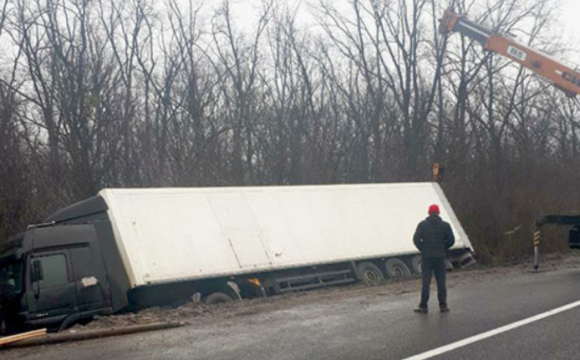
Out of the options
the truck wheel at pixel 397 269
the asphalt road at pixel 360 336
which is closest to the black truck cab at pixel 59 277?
the asphalt road at pixel 360 336

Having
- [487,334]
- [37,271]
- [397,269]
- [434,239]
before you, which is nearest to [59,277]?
[37,271]

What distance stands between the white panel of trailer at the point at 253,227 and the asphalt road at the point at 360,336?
3.08 meters

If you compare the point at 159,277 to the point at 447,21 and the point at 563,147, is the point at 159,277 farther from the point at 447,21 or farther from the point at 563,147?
the point at 563,147

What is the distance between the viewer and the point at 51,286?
13656 mm

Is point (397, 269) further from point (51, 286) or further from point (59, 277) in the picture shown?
point (51, 286)

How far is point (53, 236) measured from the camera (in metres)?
14.1

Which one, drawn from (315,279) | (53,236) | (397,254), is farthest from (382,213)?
(53,236)

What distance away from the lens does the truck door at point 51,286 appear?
13.4m

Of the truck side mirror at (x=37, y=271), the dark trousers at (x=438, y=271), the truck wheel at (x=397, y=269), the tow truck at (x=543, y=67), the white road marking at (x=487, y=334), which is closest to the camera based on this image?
the white road marking at (x=487, y=334)

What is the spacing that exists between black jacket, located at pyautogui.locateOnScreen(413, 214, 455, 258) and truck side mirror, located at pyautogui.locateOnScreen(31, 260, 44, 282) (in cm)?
685

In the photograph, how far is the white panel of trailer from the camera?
1480 cm

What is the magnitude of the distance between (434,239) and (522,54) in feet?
35.5

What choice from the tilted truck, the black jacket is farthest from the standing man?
the tilted truck

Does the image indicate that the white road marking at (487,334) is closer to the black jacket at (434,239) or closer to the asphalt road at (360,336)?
the asphalt road at (360,336)
